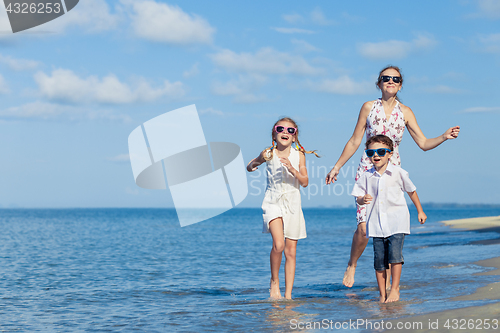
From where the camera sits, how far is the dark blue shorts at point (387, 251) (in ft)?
15.6

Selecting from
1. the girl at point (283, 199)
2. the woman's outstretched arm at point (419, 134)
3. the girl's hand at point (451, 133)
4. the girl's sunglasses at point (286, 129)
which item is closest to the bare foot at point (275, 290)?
the girl at point (283, 199)

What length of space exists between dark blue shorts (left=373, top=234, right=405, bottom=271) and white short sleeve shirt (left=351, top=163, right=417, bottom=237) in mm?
81

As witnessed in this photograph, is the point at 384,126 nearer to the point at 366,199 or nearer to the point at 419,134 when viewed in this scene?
the point at 419,134

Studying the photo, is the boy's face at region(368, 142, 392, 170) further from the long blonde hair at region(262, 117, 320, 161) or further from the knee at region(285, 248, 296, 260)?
the knee at region(285, 248, 296, 260)

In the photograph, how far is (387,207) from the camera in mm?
4805

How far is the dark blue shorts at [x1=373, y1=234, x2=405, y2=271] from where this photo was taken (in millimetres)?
4746

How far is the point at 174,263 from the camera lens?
11.7m

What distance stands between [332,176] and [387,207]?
835 mm

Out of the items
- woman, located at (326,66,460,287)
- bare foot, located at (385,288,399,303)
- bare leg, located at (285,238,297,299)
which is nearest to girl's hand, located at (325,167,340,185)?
woman, located at (326,66,460,287)

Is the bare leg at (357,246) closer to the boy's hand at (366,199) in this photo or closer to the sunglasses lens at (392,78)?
the boy's hand at (366,199)

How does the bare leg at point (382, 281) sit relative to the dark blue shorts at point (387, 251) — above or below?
below

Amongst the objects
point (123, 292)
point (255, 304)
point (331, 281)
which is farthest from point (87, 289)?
point (331, 281)

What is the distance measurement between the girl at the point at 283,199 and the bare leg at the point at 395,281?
3.75 ft

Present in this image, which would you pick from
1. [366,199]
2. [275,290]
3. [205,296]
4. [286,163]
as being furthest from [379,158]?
[205,296]
